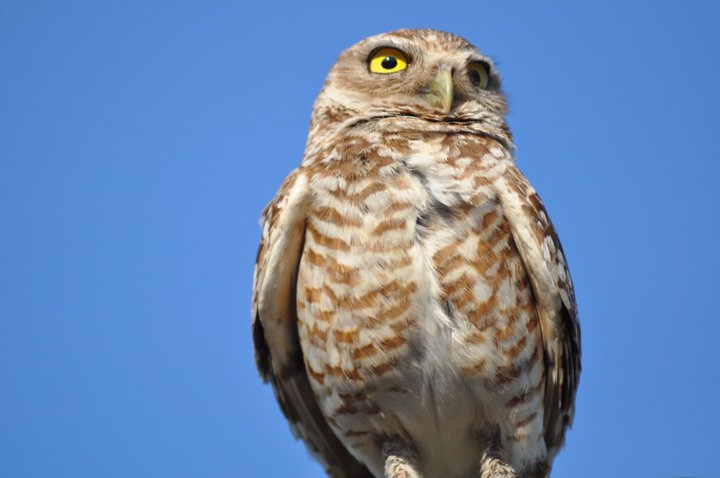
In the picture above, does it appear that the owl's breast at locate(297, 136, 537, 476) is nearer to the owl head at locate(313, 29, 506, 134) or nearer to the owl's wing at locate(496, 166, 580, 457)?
the owl's wing at locate(496, 166, 580, 457)

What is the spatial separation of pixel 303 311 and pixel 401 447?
2.82 feet

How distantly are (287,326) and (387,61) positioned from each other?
166 centimetres

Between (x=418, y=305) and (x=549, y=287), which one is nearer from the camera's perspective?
(x=418, y=305)

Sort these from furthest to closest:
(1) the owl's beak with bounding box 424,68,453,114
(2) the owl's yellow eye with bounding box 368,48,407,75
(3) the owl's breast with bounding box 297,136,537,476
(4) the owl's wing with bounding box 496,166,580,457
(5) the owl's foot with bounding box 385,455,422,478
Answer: (2) the owl's yellow eye with bounding box 368,48,407,75
(1) the owl's beak with bounding box 424,68,453,114
(5) the owl's foot with bounding box 385,455,422,478
(4) the owl's wing with bounding box 496,166,580,457
(3) the owl's breast with bounding box 297,136,537,476

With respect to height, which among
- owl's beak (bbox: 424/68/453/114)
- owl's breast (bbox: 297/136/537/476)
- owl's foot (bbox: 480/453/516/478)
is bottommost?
owl's foot (bbox: 480/453/516/478)

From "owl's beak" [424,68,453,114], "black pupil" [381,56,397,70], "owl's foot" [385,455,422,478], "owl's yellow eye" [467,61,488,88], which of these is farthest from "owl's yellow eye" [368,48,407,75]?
"owl's foot" [385,455,422,478]

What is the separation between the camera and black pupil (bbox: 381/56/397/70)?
5.16 m

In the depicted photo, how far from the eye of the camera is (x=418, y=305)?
4039 millimetres

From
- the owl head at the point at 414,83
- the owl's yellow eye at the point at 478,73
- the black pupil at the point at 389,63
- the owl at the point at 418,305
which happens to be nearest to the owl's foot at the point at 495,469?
the owl at the point at 418,305

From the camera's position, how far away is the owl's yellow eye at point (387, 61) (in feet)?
16.9

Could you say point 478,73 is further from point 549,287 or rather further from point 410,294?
point 410,294

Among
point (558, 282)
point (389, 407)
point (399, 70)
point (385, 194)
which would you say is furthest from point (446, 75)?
point (389, 407)

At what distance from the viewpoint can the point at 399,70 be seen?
5.12 m

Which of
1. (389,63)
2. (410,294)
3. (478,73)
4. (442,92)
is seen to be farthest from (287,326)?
(478,73)
